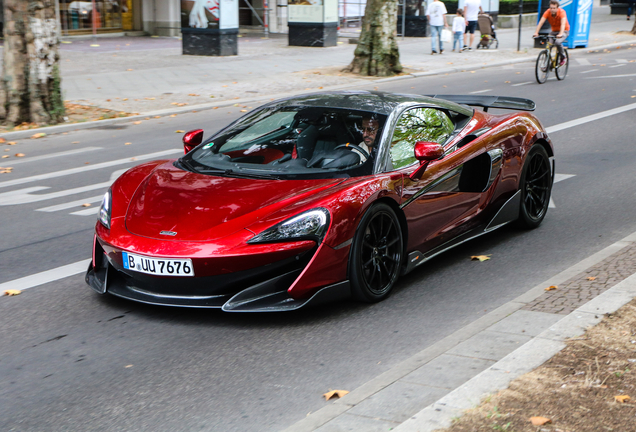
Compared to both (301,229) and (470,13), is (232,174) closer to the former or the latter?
(301,229)

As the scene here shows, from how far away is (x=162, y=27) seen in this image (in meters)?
32.7

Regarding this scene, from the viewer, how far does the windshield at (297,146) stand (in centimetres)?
538

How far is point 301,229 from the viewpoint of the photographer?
183 inches

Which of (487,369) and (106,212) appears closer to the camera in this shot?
(487,369)

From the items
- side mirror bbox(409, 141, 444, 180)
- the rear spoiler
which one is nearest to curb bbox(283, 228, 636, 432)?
side mirror bbox(409, 141, 444, 180)

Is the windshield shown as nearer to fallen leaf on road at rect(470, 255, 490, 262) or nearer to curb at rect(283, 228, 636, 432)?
curb at rect(283, 228, 636, 432)

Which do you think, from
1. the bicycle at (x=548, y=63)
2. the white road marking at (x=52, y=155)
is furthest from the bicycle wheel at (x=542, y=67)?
the white road marking at (x=52, y=155)

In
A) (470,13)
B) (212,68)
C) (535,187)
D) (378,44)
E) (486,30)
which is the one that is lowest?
(535,187)

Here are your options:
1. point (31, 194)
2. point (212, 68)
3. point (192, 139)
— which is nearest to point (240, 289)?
point (192, 139)

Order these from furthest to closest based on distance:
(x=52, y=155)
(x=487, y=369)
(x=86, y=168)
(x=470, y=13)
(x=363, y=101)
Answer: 1. (x=470, y=13)
2. (x=52, y=155)
3. (x=86, y=168)
4. (x=363, y=101)
5. (x=487, y=369)

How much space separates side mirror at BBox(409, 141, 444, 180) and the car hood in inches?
24.1

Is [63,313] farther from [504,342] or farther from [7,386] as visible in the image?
[504,342]

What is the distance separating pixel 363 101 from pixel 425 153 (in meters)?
0.81

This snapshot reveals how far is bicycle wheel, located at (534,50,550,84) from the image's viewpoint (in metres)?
18.9
